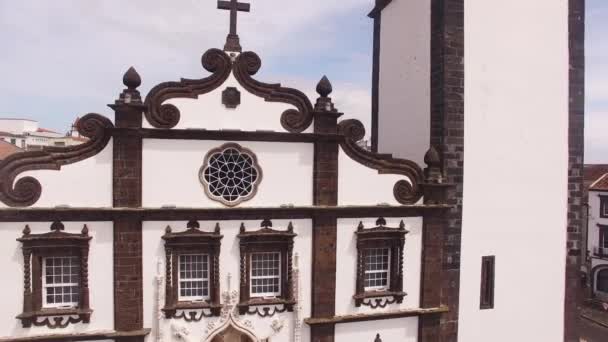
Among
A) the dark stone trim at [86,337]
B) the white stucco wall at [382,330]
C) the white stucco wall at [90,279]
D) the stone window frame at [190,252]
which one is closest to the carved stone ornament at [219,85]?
the stone window frame at [190,252]

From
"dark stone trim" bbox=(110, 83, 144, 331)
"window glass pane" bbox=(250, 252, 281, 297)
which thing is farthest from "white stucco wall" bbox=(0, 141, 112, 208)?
"window glass pane" bbox=(250, 252, 281, 297)

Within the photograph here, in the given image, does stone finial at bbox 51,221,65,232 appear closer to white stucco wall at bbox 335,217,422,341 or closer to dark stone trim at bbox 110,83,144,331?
dark stone trim at bbox 110,83,144,331

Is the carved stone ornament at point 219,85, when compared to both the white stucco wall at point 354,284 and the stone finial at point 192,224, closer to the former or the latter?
the stone finial at point 192,224

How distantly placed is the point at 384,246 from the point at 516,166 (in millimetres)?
4497

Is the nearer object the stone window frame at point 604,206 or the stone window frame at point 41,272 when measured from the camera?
the stone window frame at point 41,272

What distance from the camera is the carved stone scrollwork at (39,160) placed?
8.45 meters

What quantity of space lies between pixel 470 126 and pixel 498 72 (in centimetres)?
177

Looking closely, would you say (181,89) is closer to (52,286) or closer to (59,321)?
(52,286)

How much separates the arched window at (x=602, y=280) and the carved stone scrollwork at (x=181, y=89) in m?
32.9

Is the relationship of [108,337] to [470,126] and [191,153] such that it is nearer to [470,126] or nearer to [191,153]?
[191,153]

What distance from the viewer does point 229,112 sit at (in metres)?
9.64

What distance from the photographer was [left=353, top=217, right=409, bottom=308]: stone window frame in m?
10.3

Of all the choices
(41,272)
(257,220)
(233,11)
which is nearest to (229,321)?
(257,220)

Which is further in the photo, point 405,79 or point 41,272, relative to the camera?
point 405,79
